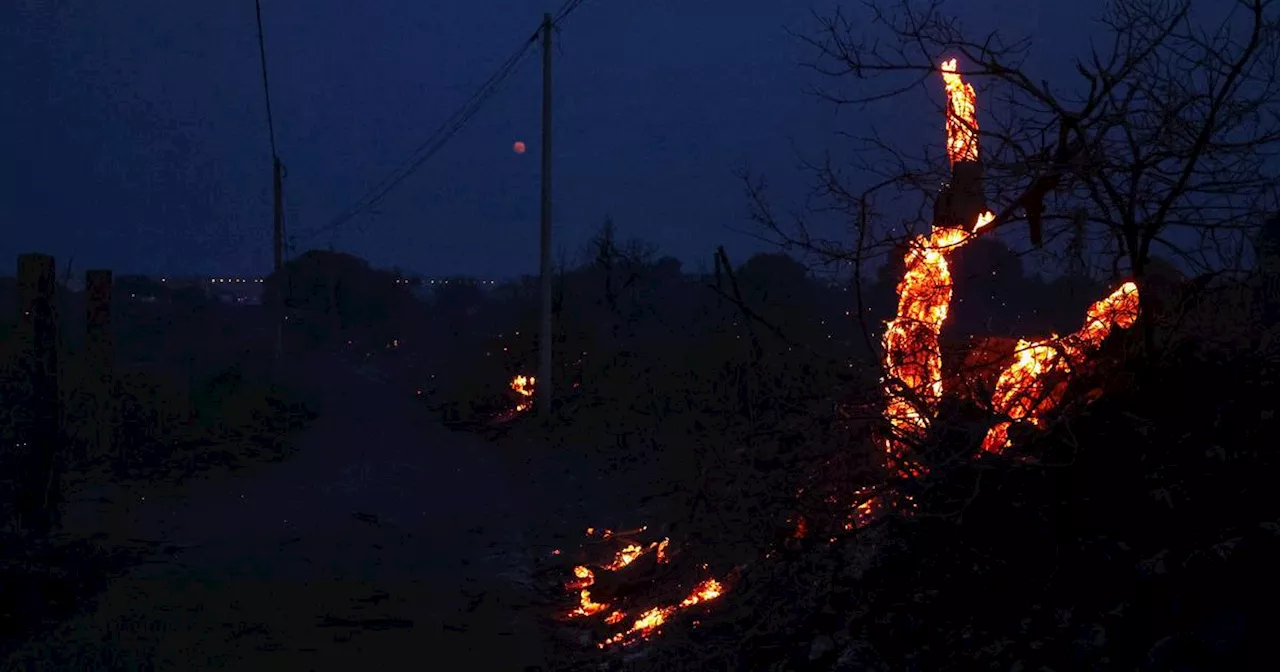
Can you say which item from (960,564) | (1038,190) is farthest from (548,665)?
(1038,190)

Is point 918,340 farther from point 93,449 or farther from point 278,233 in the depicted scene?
point 278,233

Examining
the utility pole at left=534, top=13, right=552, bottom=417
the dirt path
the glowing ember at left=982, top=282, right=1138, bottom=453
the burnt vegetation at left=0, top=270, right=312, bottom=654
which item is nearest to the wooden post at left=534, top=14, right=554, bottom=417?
the utility pole at left=534, top=13, right=552, bottom=417

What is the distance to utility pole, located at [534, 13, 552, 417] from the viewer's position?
63.2 ft

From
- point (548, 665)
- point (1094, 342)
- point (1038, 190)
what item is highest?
point (1038, 190)

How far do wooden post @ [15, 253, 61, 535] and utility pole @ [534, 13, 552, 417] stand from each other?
10.4 meters

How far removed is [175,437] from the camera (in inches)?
628

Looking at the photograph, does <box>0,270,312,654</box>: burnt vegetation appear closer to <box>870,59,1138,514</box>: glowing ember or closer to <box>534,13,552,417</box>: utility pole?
<box>534,13,552,417</box>: utility pole

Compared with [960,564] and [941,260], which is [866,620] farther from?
[941,260]

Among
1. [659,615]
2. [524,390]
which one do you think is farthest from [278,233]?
[659,615]

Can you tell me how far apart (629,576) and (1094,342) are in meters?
4.41

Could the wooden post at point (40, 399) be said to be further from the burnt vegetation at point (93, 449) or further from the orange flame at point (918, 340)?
the orange flame at point (918, 340)

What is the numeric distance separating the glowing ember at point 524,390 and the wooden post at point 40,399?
12.7 meters

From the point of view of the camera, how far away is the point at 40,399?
9.56m

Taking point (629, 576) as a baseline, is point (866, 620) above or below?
above
